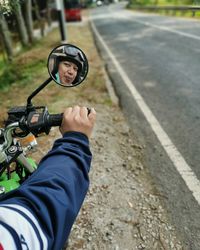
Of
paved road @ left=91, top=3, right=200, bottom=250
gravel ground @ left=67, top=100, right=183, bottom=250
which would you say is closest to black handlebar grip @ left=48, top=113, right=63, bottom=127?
gravel ground @ left=67, top=100, right=183, bottom=250

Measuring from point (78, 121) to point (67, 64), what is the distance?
45 centimetres

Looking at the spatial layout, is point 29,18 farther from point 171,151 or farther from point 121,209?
point 121,209

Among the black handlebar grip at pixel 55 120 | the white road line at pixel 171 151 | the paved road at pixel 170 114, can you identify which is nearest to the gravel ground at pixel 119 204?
the paved road at pixel 170 114

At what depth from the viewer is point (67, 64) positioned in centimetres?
175

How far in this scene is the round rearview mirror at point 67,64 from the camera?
5.70 ft

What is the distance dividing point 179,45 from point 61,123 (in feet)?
37.0

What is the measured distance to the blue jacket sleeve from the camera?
115cm

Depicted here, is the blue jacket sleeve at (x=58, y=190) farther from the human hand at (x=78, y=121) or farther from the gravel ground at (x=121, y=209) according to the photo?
the gravel ground at (x=121, y=209)

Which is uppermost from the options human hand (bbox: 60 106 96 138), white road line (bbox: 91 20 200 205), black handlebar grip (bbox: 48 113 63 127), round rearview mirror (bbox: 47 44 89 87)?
round rearview mirror (bbox: 47 44 89 87)

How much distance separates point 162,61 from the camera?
9.60m

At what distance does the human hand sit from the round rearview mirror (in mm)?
355

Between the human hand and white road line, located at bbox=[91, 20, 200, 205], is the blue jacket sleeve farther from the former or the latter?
white road line, located at bbox=[91, 20, 200, 205]

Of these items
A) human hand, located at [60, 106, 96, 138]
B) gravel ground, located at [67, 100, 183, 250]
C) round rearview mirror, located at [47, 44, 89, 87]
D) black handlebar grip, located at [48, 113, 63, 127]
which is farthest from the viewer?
gravel ground, located at [67, 100, 183, 250]

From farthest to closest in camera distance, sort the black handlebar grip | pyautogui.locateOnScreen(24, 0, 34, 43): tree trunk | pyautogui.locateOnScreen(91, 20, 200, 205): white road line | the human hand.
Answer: pyautogui.locateOnScreen(24, 0, 34, 43): tree trunk
pyautogui.locateOnScreen(91, 20, 200, 205): white road line
the black handlebar grip
the human hand
